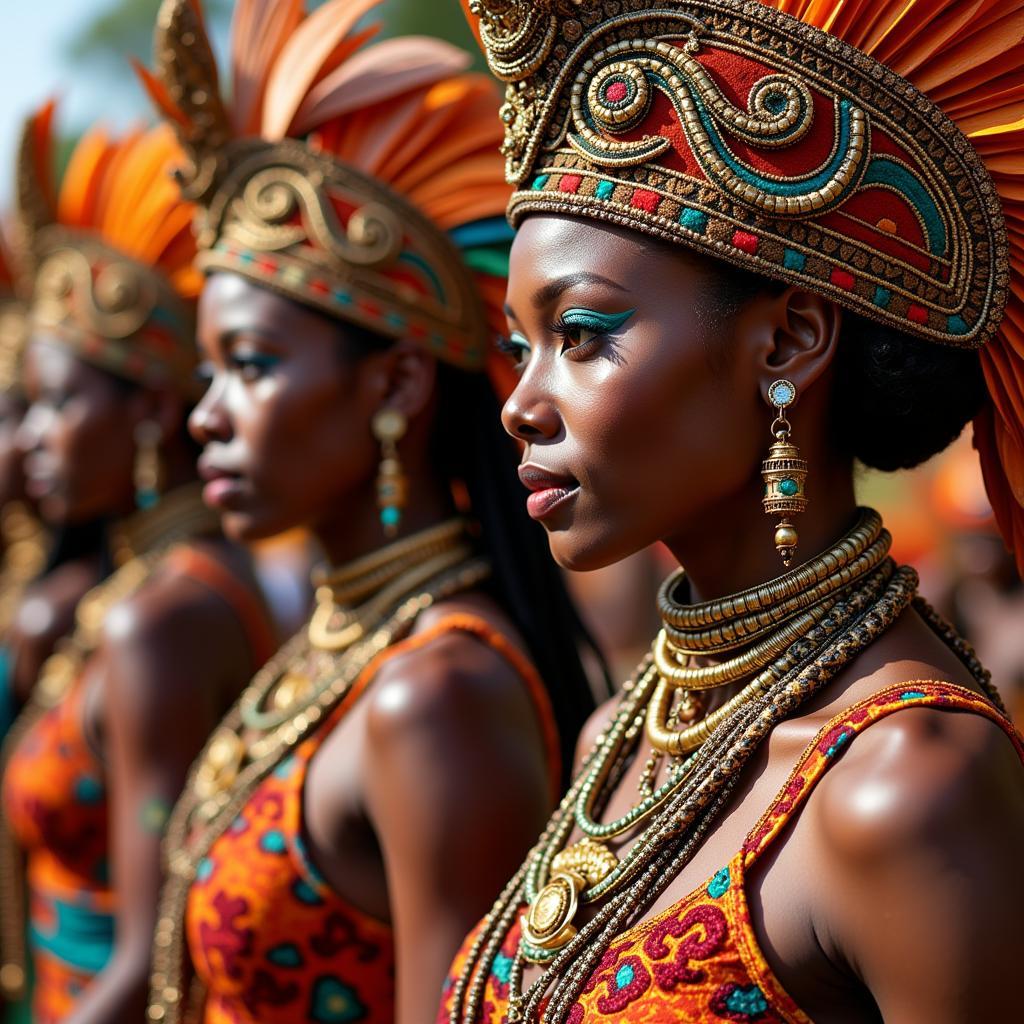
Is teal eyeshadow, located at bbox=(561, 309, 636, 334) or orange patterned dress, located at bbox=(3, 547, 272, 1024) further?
orange patterned dress, located at bbox=(3, 547, 272, 1024)

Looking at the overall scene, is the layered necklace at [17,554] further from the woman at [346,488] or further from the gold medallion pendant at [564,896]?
the gold medallion pendant at [564,896]

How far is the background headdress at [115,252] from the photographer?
4734 millimetres

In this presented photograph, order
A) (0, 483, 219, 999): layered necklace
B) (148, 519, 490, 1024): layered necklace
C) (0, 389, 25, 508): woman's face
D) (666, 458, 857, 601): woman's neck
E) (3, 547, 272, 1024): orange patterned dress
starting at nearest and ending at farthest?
A: (666, 458, 857, 601): woman's neck
(148, 519, 490, 1024): layered necklace
(3, 547, 272, 1024): orange patterned dress
(0, 483, 219, 999): layered necklace
(0, 389, 25, 508): woman's face

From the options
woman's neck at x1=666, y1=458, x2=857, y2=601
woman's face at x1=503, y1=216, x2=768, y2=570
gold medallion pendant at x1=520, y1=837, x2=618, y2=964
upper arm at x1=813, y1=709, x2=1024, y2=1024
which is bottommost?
gold medallion pendant at x1=520, y1=837, x2=618, y2=964

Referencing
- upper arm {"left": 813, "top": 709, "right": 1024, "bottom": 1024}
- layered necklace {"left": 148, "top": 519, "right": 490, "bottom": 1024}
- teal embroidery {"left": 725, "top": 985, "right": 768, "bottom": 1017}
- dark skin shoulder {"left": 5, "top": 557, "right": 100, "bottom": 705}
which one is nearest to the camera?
upper arm {"left": 813, "top": 709, "right": 1024, "bottom": 1024}

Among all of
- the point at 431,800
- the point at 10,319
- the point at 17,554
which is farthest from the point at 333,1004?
the point at 17,554

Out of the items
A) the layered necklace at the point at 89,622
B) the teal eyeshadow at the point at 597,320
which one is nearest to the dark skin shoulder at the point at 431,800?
the teal eyeshadow at the point at 597,320

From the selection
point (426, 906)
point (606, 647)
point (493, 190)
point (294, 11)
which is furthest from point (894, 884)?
point (606, 647)

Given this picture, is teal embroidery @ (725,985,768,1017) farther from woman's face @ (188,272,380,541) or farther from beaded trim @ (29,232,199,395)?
beaded trim @ (29,232,199,395)

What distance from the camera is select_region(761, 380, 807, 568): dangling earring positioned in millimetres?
1986

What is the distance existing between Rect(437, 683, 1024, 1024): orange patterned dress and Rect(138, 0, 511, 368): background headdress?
5.73 ft

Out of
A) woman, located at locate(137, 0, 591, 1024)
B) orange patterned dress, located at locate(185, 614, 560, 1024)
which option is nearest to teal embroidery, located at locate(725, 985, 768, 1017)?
woman, located at locate(137, 0, 591, 1024)

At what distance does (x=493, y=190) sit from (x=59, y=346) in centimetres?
204

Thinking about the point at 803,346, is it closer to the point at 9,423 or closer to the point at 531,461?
the point at 531,461
